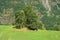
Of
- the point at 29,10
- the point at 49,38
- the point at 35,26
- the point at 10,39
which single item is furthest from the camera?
the point at 29,10

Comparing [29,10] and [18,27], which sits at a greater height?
[29,10]

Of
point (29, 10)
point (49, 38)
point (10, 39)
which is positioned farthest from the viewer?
point (29, 10)

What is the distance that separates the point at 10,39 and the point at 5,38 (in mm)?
960

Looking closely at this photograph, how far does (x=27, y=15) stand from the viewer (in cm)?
3806

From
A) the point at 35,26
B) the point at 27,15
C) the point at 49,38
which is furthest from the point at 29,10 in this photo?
the point at 49,38

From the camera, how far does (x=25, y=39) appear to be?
2491cm

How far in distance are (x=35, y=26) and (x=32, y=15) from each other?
102 inches

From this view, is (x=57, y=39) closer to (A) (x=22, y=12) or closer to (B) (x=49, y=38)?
(B) (x=49, y=38)

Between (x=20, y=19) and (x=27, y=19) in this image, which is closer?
(x=20, y=19)

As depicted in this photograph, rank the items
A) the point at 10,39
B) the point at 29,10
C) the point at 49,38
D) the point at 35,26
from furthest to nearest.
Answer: the point at 29,10, the point at 35,26, the point at 49,38, the point at 10,39

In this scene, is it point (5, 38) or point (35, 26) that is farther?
point (35, 26)

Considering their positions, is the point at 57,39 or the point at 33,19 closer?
the point at 57,39

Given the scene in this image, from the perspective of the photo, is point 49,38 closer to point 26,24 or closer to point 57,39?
point 57,39

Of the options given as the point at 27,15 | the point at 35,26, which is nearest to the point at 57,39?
the point at 35,26
